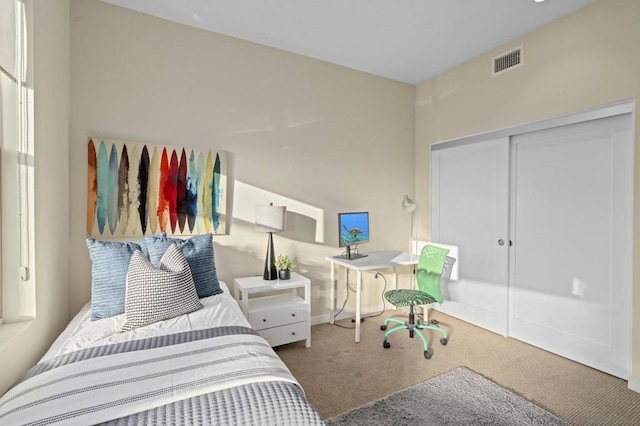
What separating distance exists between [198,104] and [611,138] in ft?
11.5

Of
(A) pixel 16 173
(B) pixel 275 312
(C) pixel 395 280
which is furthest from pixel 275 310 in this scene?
(A) pixel 16 173

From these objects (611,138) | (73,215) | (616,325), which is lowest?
(616,325)

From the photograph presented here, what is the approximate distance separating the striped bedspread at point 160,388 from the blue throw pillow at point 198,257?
77 cm

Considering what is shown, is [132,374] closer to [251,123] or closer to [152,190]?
[152,190]

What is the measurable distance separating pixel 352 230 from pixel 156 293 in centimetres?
204

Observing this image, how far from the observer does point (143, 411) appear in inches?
40.2

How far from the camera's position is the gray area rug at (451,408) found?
74.3 inches

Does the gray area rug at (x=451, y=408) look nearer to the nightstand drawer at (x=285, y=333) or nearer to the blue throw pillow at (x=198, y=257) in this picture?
the nightstand drawer at (x=285, y=333)

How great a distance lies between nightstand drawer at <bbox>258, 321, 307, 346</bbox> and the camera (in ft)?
8.84

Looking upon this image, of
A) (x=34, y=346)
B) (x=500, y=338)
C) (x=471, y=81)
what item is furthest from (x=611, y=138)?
(x=34, y=346)

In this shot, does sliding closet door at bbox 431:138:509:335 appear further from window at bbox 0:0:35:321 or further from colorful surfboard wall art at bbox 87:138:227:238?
window at bbox 0:0:35:321

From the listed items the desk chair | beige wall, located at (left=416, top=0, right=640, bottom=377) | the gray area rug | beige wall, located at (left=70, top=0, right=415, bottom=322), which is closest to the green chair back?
the desk chair

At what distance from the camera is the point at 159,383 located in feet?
3.77

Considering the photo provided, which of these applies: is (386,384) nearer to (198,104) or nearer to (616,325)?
(616,325)
